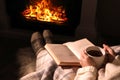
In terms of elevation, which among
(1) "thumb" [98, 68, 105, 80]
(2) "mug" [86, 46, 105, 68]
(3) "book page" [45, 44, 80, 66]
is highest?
(2) "mug" [86, 46, 105, 68]

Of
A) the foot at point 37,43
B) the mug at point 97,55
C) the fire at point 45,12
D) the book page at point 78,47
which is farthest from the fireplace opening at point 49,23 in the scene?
the mug at point 97,55

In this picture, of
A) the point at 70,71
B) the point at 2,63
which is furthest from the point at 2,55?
the point at 70,71

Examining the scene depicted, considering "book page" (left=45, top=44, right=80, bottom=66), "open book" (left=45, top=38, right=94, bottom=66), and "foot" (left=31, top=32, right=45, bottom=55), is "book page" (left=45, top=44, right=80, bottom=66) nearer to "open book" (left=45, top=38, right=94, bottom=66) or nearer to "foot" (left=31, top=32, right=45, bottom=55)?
"open book" (left=45, top=38, right=94, bottom=66)

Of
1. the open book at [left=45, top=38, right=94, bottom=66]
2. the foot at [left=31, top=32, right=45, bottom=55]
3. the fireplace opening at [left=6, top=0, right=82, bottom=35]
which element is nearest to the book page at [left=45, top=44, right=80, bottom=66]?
the open book at [left=45, top=38, right=94, bottom=66]

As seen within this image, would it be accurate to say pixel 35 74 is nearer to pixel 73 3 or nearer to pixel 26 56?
pixel 26 56

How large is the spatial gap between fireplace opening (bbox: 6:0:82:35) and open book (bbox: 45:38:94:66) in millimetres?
1053

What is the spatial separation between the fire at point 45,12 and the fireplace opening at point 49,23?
0.03 meters

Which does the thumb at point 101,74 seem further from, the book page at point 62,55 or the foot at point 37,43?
the foot at point 37,43

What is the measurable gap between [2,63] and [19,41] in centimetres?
43

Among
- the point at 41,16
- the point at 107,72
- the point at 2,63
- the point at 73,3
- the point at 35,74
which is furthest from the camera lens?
the point at 41,16

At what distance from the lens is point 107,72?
3.04 feet

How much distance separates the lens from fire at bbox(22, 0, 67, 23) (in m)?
2.28

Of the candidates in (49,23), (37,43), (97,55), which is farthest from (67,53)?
(49,23)

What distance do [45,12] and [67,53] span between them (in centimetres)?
125
